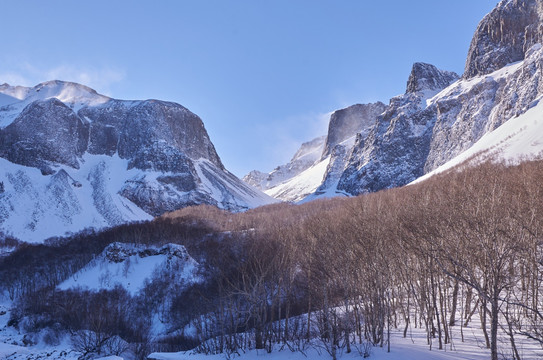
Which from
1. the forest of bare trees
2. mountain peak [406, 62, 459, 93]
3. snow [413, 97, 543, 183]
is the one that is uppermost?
mountain peak [406, 62, 459, 93]

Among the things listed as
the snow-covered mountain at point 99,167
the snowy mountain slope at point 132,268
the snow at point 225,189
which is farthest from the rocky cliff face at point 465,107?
the snowy mountain slope at point 132,268

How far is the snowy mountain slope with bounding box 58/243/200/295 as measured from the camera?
58.3m

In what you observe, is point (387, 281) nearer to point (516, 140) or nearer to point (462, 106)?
point (516, 140)

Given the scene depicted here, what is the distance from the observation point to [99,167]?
160m

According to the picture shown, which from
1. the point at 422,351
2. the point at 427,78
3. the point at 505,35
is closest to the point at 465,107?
the point at 505,35

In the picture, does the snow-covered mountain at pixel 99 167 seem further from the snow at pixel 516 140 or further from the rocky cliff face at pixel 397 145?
the snow at pixel 516 140

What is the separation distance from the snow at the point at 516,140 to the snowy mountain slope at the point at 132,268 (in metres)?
51.8

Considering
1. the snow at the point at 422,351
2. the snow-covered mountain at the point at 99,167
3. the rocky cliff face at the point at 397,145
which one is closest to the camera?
the snow at the point at 422,351

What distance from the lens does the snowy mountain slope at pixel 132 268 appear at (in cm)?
5828

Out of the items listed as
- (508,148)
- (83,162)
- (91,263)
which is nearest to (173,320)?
(91,263)

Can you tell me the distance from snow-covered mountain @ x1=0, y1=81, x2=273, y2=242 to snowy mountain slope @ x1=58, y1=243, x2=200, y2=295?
58850mm

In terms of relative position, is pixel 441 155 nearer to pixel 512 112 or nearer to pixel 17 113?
pixel 512 112

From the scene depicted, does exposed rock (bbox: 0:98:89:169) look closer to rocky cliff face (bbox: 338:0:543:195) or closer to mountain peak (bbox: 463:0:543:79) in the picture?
rocky cliff face (bbox: 338:0:543:195)

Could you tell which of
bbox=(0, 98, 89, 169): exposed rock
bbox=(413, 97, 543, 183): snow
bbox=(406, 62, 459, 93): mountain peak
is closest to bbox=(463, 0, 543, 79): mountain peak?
bbox=(406, 62, 459, 93): mountain peak
